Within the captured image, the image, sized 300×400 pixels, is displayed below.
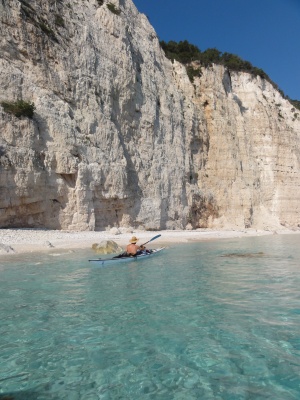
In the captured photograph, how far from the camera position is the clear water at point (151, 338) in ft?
12.7

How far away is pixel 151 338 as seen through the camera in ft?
17.2

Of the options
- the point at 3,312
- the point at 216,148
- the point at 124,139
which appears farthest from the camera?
the point at 216,148

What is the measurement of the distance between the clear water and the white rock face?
46.3 ft

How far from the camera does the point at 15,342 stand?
16.9ft

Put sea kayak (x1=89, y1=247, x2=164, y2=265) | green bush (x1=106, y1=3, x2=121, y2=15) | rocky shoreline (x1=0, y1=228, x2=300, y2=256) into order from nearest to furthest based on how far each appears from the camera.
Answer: sea kayak (x1=89, y1=247, x2=164, y2=265) < rocky shoreline (x1=0, y1=228, x2=300, y2=256) < green bush (x1=106, y1=3, x2=121, y2=15)

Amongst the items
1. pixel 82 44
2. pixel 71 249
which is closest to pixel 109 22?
pixel 82 44

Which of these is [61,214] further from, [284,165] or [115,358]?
[284,165]

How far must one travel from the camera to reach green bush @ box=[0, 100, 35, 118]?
21.8 metres

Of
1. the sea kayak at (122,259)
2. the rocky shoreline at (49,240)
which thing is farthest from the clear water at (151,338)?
the rocky shoreline at (49,240)

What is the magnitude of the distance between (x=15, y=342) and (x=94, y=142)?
895 inches

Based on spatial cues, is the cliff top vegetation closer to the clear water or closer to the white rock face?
the white rock face

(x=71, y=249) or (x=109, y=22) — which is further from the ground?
(x=109, y=22)

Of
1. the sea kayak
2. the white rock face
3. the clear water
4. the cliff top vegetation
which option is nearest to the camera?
the clear water

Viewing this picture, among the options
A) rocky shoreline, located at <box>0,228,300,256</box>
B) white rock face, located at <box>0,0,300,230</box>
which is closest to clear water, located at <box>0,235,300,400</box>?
rocky shoreline, located at <box>0,228,300,256</box>
